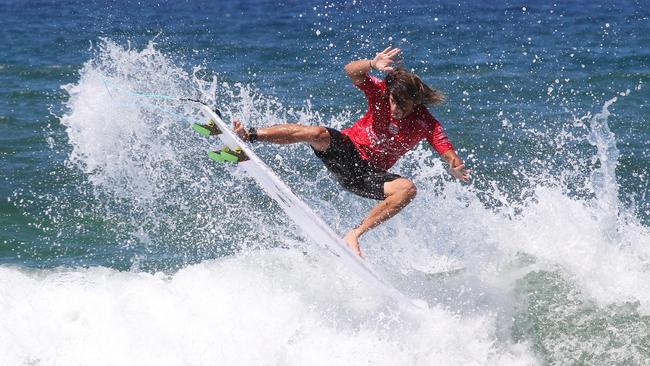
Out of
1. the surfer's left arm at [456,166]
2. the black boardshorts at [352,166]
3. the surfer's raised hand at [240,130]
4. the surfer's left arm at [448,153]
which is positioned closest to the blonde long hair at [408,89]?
the surfer's left arm at [448,153]

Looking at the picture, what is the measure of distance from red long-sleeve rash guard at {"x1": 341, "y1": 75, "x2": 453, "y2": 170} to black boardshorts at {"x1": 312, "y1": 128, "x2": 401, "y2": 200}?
8 cm

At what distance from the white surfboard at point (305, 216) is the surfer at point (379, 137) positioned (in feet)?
0.40

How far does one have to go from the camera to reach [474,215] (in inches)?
390

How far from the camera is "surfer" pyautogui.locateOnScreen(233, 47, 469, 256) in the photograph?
26.3ft

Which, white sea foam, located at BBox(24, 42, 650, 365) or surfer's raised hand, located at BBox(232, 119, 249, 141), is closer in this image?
surfer's raised hand, located at BBox(232, 119, 249, 141)

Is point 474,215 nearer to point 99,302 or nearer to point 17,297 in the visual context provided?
point 99,302

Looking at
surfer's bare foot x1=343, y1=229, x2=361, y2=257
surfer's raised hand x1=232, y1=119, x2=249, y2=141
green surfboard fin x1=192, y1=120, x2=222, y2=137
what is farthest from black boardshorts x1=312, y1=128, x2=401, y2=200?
green surfboard fin x1=192, y1=120, x2=222, y2=137

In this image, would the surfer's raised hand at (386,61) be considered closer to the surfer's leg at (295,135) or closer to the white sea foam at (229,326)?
the surfer's leg at (295,135)

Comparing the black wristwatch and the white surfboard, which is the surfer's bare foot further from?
the black wristwatch

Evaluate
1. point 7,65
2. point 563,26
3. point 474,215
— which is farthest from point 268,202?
point 563,26

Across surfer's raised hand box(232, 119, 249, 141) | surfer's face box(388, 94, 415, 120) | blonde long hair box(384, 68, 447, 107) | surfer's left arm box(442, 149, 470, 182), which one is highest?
blonde long hair box(384, 68, 447, 107)

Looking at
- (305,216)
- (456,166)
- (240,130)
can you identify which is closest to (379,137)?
(456,166)

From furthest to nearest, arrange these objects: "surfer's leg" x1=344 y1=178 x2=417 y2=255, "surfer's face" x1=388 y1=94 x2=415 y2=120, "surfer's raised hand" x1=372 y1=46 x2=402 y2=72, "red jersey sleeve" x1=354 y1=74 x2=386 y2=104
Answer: "red jersey sleeve" x1=354 y1=74 x2=386 y2=104, "surfer's leg" x1=344 y1=178 x2=417 y2=255, "surfer's face" x1=388 y1=94 x2=415 y2=120, "surfer's raised hand" x1=372 y1=46 x2=402 y2=72

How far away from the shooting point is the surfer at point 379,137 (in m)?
8.02
